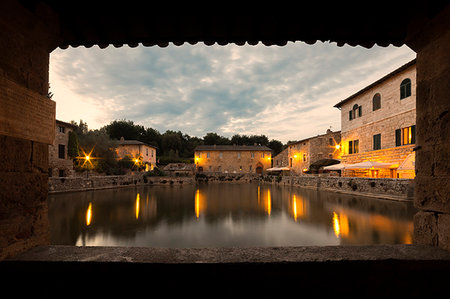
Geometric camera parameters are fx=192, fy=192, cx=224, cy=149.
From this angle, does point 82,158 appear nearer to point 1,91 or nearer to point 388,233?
point 1,91

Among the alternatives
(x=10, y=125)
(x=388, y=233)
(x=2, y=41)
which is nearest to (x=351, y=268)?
(x=10, y=125)

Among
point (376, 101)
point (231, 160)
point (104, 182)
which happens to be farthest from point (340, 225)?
point (231, 160)

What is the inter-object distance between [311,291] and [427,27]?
9.37ft

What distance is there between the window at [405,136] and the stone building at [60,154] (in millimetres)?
28411

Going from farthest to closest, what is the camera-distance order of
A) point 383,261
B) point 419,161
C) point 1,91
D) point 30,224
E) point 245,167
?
point 245,167, point 419,161, point 30,224, point 1,91, point 383,261

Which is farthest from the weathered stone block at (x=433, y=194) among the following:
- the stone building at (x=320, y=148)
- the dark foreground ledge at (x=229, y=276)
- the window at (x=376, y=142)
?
the stone building at (x=320, y=148)

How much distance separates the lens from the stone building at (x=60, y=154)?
18194 mm

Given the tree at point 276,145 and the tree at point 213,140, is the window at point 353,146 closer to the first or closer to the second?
the tree at point 276,145

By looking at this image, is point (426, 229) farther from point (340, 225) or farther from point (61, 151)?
point (61, 151)

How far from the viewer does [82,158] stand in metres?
20.3

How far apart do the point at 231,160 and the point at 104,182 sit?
82.0 ft

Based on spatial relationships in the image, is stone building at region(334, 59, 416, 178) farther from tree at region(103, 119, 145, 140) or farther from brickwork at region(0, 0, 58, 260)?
tree at region(103, 119, 145, 140)

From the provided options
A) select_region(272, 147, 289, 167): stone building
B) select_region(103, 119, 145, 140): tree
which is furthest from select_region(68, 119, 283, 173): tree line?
select_region(272, 147, 289, 167): stone building

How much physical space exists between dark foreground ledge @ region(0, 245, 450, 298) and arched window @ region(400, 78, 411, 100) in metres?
16.1
